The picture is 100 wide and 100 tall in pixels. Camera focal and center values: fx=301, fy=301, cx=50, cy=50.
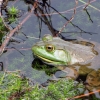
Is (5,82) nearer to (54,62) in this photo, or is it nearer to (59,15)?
(54,62)

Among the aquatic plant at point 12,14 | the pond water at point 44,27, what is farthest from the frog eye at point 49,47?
the aquatic plant at point 12,14

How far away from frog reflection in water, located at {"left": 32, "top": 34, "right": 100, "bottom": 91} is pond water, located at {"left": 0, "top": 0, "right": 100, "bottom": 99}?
307mm

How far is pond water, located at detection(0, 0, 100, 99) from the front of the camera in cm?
557

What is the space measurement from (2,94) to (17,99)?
10.5 inches

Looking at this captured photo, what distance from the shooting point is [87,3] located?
6461mm

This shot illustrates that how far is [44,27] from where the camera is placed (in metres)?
6.24

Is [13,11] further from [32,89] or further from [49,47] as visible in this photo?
[32,89]

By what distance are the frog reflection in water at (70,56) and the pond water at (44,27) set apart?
31cm

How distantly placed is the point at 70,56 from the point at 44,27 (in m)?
1.03

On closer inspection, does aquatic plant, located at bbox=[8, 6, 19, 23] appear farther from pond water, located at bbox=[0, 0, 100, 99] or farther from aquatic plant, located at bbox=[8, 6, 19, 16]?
pond water, located at bbox=[0, 0, 100, 99]

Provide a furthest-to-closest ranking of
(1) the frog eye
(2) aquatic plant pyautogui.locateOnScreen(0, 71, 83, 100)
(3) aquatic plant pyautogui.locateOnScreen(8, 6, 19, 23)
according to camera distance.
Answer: (3) aquatic plant pyautogui.locateOnScreen(8, 6, 19, 23)
(1) the frog eye
(2) aquatic plant pyautogui.locateOnScreen(0, 71, 83, 100)

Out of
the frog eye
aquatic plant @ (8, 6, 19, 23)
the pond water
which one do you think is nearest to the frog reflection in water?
the frog eye

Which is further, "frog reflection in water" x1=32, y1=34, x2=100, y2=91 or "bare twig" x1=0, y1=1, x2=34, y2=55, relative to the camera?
"bare twig" x1=0, y1=1, x2=34, y2=55

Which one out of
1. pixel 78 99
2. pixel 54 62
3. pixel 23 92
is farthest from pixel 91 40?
pixel 23 92
